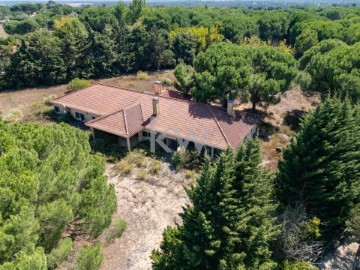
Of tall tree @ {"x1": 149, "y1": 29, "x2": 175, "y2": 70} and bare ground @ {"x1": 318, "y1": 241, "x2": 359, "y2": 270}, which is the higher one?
tall tree @ {"x1": 149, "y1": 29, "x2": 175, "y2": 70}

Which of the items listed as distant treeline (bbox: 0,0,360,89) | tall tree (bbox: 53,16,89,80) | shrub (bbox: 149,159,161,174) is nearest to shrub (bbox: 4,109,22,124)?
distant treeline (bbox: 0,0,360,89)

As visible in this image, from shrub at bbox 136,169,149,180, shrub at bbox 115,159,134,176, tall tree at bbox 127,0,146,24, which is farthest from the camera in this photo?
tall tree at bbox 127,0,146,24

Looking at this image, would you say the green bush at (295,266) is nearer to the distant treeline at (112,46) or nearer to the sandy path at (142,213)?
the sandy path at (142,213)

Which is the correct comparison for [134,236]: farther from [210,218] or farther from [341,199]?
[341,199]

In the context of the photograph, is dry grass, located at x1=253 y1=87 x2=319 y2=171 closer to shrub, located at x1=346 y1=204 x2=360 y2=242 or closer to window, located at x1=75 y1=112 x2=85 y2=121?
shrub, located at x1=346 y1=204 x2=360 y2=242

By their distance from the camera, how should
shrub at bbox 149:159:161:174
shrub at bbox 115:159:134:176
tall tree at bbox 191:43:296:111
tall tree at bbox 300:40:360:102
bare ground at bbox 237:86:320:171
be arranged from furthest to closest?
tall tree at bbox 191:43:296:111, bare ground at bbox 237:86:320:171, tall tree at bbox 300:40:360:102, shrub at bbox 149:159:161:174, shrub at bbox 115:159:134:176

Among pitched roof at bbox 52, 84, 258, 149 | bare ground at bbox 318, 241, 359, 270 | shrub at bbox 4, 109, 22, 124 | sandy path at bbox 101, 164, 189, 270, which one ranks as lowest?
bare ground at bbox 318, 241, 359, 270
